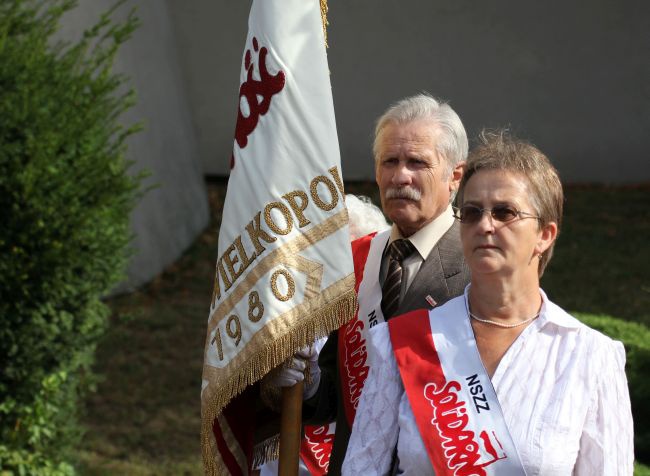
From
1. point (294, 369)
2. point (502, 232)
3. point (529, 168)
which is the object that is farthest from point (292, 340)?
point (529, 168)

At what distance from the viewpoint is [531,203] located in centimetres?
282

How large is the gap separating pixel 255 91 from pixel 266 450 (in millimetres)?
1261

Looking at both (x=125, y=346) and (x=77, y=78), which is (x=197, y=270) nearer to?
(x=125, y=346)

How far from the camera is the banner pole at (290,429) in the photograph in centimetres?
341

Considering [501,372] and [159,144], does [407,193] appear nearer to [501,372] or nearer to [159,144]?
[501,372]

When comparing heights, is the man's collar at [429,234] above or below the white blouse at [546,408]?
above

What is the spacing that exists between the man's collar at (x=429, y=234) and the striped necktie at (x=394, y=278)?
0.09 feet

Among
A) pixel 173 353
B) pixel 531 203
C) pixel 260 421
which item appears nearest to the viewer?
pixel 531 203

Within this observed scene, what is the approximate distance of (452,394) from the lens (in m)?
2.84

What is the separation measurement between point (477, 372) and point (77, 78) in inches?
151

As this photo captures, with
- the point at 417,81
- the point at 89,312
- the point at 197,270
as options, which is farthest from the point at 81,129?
the point at 417,81

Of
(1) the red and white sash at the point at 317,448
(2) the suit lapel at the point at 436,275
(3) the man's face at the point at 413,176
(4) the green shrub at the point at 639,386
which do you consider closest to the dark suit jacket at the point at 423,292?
(2) the suit lapel at the point at 436,275

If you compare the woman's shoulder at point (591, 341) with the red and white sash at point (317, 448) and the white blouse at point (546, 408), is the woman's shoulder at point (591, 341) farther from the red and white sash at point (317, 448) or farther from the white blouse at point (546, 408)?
the red and white sash at point (317, 448)

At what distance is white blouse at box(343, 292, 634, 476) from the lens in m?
2.67
